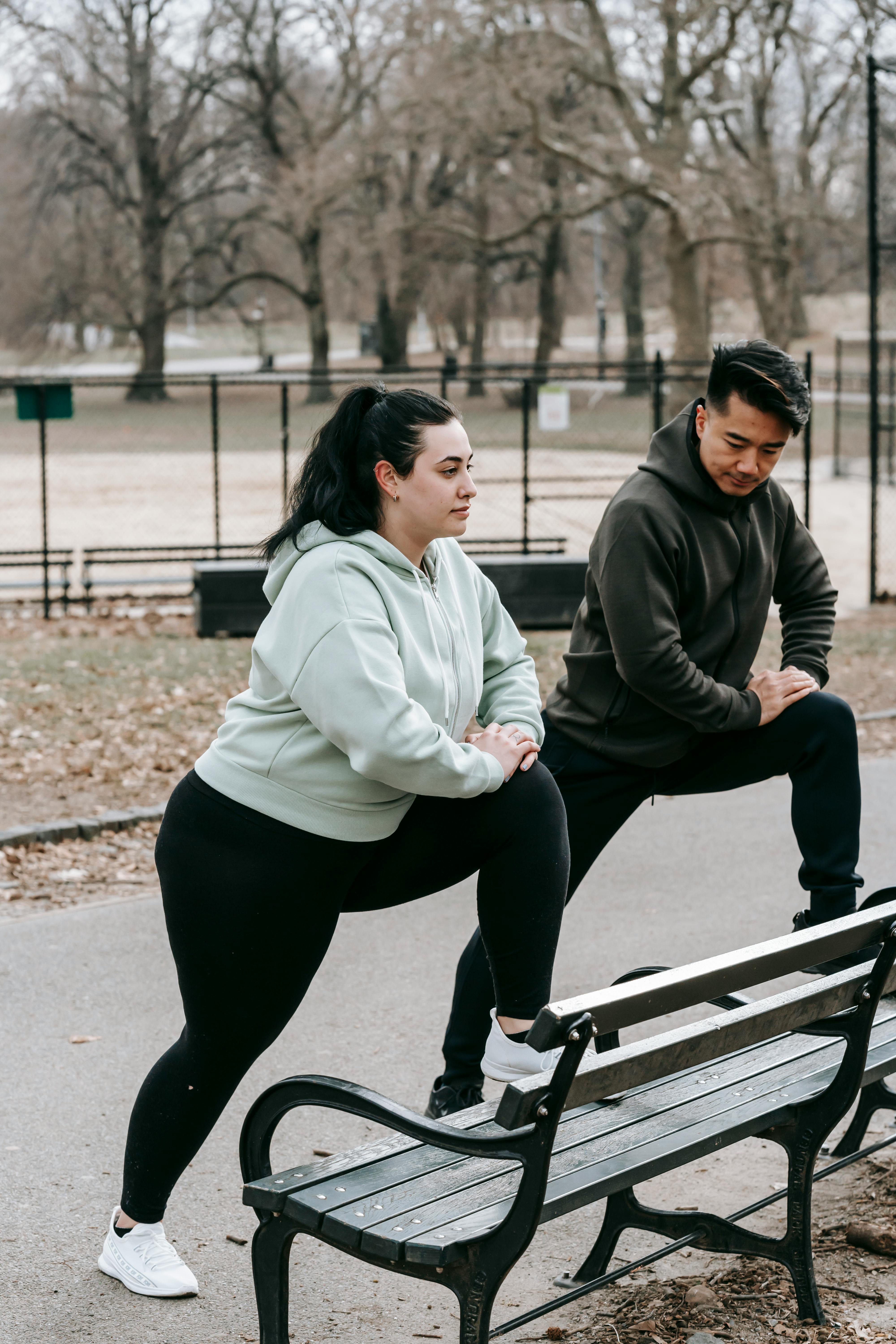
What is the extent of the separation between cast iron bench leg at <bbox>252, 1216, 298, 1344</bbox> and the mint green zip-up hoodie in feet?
2.14

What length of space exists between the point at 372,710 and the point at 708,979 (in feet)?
2.26

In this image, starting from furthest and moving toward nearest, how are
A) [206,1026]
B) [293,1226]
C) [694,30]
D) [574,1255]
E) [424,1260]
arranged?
[694,30] < [574,1255] < [206,1026] < [293,1226] < [424,1260]

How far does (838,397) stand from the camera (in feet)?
78.9

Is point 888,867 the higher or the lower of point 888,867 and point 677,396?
the lower

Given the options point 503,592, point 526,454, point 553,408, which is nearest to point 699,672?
point 503,592

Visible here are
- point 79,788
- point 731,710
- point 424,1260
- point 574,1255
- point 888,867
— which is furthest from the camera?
point 79,788

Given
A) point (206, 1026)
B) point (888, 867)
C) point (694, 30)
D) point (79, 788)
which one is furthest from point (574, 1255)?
point (694, 30)

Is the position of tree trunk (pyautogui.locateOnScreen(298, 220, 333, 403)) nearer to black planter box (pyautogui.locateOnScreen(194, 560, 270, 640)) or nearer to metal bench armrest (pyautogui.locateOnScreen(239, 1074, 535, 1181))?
black planter box (pyautogui.locateOnScreen(194, 560, 270, 640))

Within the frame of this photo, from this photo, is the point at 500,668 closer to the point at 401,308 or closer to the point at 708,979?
the point at 708,979

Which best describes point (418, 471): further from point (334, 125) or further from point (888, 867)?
point (334, 125)

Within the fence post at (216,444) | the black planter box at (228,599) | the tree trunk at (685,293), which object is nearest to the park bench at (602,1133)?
the black planter box at (228,599)

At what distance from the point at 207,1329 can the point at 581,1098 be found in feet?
3.48

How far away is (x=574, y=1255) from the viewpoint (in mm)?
3229

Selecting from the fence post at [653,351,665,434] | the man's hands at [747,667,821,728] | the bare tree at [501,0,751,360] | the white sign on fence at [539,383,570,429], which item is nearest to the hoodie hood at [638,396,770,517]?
the man's hands at [747,667,821,728]
